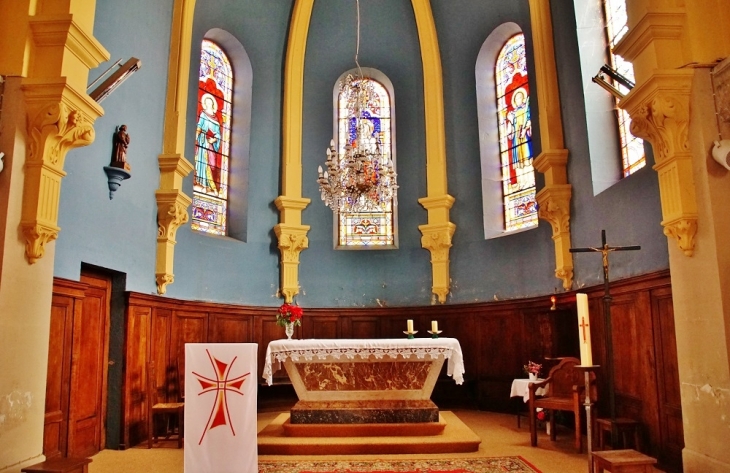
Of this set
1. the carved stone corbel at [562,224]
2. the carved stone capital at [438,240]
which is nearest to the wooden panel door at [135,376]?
the carved stone capital at [438,240]

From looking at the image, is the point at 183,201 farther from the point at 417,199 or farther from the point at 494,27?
the point at 494,27

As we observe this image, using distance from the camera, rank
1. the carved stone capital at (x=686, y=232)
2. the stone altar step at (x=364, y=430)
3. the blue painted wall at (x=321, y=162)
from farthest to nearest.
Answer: the blue painted wall at (x=321, y=162) < the stone altar step at (x=364, y=430) < the carved stone capital at (x=686, y=232)

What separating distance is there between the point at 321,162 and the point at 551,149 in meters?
4.33

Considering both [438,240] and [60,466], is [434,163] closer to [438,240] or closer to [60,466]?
[438,240]

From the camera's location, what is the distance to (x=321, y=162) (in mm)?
10805

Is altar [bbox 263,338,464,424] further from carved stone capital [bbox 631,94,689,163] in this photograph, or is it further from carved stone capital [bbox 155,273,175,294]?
carved stone capital [bbox 631,94,689,163]

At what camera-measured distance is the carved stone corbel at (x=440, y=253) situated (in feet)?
33.2

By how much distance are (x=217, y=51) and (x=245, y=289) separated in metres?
4.45

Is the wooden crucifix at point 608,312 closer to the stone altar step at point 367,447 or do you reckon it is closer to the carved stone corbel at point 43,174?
the stone altar step at point 367,447

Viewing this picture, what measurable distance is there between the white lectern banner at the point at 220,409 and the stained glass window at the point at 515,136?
6817 millimetres

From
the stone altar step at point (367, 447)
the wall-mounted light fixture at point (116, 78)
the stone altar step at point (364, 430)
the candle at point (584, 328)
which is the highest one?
the wall-mounted light fixture at point (116, 78)

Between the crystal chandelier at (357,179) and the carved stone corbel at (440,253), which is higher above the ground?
the crystal chandelier at (357,179)

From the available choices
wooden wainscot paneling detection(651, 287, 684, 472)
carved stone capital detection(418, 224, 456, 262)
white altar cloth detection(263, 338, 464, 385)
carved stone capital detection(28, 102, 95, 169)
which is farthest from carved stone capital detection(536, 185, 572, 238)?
carved stone capital detection(28, 102, 95, 169)

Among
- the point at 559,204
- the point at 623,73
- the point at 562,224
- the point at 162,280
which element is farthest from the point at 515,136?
the point at 162,280
